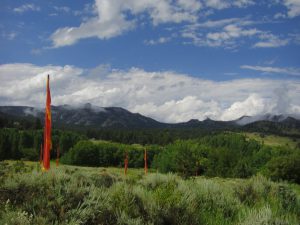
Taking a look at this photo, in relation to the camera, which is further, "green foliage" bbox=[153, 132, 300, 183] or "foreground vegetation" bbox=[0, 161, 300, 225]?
"green foliage" bbox=[153, 132, 300, 183]

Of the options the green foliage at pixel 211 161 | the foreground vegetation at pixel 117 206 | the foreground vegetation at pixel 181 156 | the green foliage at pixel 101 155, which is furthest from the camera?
the green foliage at pixel 101 155

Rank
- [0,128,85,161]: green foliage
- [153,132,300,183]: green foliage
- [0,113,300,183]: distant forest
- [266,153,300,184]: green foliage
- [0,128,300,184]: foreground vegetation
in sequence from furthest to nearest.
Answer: [0,128,85,161]: green foliage, [153,132,300,183]: green foliage, [0,113,300,183]: distant forest, [0,128,300,184]: foreground vegetation, [266,153,300,184]: green foliage

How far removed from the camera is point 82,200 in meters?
6.53

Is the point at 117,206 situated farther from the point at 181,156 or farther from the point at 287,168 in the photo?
the point at 181,156

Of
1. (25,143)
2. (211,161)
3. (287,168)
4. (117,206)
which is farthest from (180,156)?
(117,206)

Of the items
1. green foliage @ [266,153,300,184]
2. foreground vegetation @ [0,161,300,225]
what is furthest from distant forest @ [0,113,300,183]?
foreground vegetation @ [0,161,300,225]

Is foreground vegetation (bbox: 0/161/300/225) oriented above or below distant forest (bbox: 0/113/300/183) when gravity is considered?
above

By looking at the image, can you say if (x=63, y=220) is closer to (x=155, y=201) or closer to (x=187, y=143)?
(x=155, y=201)

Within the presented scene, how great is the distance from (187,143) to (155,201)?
108 metres

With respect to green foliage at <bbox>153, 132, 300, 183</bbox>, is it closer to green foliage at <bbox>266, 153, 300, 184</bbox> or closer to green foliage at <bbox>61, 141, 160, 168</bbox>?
green foliage at <bbox>266, 153, 300, 184</bbox>

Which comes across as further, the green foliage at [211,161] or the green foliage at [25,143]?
the green foliage at [25,143]

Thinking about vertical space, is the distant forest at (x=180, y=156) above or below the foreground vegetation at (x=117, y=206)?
below

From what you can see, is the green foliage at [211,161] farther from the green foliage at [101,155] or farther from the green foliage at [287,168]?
the green foliage at [101,155]

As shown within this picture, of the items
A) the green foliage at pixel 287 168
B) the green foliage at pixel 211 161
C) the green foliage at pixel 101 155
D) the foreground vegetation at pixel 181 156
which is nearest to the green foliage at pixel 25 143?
the foreground vegetation at pixel 181 156
